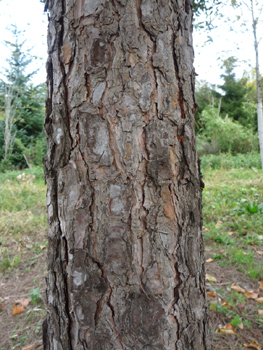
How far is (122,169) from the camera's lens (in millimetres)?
872

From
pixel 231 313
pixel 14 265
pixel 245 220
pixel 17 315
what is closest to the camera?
pixel 231 313

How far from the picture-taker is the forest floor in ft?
5.59

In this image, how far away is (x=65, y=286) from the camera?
954 mm

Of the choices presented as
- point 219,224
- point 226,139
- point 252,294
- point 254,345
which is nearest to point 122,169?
point 254,345

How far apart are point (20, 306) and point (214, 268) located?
1.79 meters

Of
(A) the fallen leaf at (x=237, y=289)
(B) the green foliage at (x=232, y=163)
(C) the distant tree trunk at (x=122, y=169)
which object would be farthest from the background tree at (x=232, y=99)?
(C) the distant tree trunk at (x=122, y=169)

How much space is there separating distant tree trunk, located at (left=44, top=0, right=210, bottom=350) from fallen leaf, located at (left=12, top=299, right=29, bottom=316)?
134 cm

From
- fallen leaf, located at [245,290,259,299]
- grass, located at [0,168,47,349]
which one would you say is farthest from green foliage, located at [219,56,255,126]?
fallen leaf, located at [245,290,259,299]

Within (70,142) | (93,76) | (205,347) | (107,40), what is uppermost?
(107,40)

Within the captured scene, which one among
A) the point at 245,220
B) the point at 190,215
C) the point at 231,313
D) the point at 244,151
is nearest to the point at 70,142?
the point at 190,215

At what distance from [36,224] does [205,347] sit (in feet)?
10.6

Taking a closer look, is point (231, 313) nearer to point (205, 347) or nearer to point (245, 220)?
point (205, 347)

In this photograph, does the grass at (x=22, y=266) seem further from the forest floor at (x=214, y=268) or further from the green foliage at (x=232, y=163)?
the green foliage at (x=232, y=163)

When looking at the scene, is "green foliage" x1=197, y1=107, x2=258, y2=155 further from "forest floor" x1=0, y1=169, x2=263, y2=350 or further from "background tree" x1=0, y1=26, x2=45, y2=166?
"background tree" x1=0, y1=26, x2=45, y2=166
